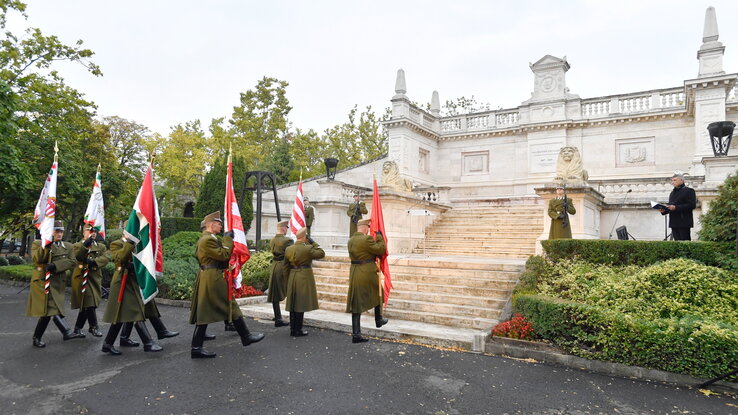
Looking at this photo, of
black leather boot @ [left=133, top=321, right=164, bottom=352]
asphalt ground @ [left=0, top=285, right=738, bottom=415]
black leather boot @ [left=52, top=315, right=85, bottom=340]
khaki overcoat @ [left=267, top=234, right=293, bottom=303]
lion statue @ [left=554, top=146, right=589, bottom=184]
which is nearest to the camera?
asphalt ground @ [left=0, top=285, right=738, bottom=415]

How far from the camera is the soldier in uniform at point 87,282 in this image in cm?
749

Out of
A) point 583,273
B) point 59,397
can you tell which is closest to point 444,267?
point 583,273

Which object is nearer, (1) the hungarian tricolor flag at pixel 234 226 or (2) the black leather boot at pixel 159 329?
(2) the black leather boot at pixel 159 329

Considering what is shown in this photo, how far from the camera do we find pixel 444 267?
1009 centimetres

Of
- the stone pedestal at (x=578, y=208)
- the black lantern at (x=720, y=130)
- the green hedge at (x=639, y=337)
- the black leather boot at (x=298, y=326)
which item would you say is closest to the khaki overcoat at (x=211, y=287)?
the black leather boot at (x=298, y=326)

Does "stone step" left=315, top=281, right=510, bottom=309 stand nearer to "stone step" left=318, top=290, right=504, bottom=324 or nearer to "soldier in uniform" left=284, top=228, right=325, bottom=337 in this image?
"stone step" left=318, top=290, right=504, bottom=324

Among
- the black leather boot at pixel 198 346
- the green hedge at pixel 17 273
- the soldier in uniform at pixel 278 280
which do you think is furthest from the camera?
the green hedge at pixel 17 273

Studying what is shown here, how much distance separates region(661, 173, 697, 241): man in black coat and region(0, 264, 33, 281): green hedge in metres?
20.2

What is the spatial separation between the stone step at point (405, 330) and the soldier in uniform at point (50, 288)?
3411mm

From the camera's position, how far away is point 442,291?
8930mm

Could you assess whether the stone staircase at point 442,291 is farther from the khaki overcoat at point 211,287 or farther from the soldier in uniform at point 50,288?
the soldier in uniform at point 50,288

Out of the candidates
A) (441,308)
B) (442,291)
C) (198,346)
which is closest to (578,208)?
(442,291)

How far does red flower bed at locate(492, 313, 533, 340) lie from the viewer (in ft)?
20.5

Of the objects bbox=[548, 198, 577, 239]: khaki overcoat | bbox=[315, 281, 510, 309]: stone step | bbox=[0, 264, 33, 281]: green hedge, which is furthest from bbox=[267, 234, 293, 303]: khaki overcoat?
bbox=[0, 264, 33, 281]: green hedge
